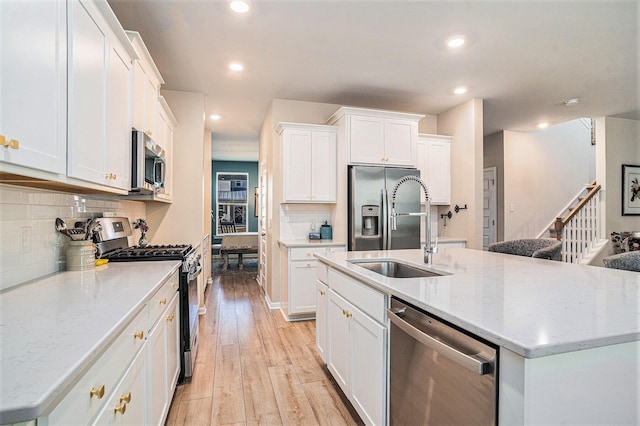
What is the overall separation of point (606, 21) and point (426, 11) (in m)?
1.54

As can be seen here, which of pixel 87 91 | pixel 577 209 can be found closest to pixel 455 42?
pixel 87 91

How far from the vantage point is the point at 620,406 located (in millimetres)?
922

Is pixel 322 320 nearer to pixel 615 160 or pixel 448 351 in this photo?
pixel 448 351

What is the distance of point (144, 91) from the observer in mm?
2412

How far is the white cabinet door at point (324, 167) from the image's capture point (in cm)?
411

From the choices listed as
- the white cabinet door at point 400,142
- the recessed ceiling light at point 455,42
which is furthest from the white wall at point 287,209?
the recessed ceiling light at point 455,42

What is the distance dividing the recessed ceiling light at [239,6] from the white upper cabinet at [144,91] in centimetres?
69

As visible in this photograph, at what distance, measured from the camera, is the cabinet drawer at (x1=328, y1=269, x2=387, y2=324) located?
5.14ft

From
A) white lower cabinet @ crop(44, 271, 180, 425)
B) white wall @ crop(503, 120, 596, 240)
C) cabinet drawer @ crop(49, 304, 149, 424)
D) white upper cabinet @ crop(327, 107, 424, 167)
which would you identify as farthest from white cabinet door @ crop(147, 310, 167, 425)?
white wall @ crop(503, 120, 596, 240)

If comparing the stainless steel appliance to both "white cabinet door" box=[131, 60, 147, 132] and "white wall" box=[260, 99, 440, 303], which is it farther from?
"white wall" box=[260, 99, 440, 303]

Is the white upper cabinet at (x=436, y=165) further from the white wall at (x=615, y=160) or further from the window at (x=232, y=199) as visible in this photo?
the window at (x=232, y=199)

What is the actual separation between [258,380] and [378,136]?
2987 mm

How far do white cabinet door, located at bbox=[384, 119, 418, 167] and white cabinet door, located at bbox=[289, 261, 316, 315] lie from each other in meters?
1.67

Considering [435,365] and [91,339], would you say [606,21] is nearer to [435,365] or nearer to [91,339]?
[435,365]
